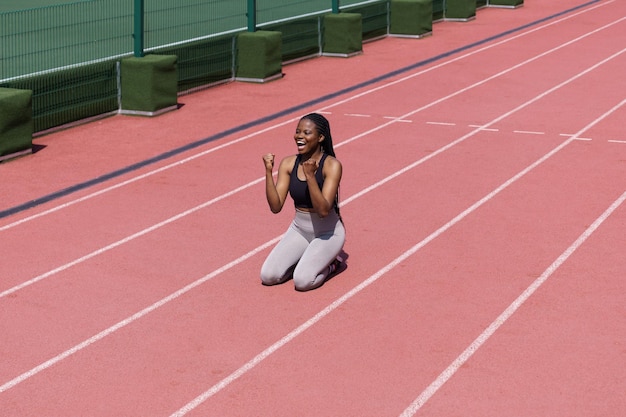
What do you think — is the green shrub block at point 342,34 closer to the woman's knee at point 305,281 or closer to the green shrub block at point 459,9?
the green shrub block at point 459,9

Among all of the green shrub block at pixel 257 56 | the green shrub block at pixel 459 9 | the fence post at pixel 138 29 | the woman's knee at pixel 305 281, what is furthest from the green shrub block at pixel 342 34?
the woman's knee at pixel 305 281

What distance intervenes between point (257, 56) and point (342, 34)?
363 cm

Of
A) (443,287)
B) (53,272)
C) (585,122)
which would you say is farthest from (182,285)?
(585,122)

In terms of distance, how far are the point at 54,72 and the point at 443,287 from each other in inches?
353

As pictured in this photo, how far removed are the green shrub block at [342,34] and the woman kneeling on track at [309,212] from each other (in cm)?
1414

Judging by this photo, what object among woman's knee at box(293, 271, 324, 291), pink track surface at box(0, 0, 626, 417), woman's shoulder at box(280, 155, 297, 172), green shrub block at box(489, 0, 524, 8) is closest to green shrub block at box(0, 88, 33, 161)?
pink track surface at box(0, 0, 626, 417)

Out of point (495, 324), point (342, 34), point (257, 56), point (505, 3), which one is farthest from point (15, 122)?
point (505, 3)

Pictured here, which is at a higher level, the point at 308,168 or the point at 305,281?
the point at 308,168

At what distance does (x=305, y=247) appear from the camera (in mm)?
10414

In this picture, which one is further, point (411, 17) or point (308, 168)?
point (411, 17)

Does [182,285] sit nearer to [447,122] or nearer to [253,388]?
[253,388]

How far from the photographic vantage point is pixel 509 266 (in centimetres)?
1074

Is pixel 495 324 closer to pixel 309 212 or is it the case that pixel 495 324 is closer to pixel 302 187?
pixel 309 212

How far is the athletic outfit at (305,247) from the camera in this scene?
33.1 ft
